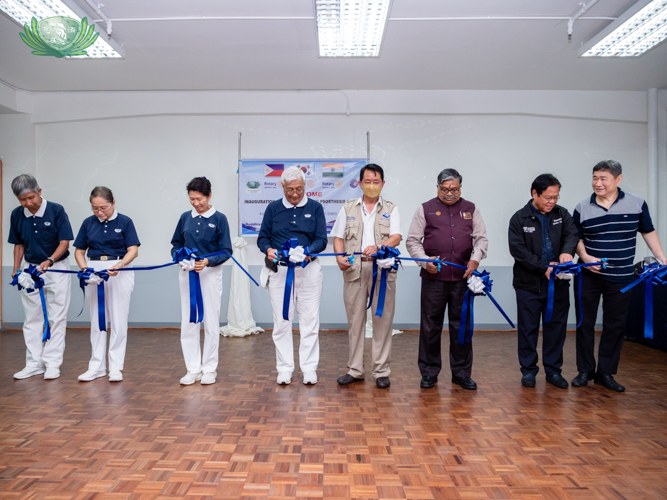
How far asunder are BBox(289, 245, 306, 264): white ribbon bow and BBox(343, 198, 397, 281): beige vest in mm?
413

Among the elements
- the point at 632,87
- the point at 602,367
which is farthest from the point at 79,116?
the point at 632,87

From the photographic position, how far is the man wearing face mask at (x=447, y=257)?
3.39 meters

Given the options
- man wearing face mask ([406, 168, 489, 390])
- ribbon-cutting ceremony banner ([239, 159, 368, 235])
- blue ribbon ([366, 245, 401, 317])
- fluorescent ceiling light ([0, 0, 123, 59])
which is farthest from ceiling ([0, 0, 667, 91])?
blue ribbon ([366, 245, 401, 317])

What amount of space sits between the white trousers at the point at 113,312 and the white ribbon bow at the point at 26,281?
1.34 feet

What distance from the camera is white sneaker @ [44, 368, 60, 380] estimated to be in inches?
144

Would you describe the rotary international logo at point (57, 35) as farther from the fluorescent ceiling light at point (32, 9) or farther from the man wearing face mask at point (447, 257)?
the man wearing face mask at point (447, 257)

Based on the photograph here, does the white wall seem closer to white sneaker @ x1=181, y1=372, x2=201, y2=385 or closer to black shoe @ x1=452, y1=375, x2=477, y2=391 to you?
white sneaker @ x1=181, y1=372, x2=201, y2=385

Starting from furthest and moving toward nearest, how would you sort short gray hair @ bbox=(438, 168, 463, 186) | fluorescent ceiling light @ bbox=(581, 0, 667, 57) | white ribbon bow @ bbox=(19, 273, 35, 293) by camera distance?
fluorescent ceiling light @ bbox=(581, 0, 667, 57) < white ribbon bow @ bbox=(19, 273, 35, 293) < short gray hair @ bbox=(438, 168, 463, 186)

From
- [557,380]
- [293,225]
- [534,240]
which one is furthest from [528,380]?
[293,225]

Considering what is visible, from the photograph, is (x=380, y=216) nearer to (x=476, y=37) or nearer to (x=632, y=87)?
(x=476, y=37)

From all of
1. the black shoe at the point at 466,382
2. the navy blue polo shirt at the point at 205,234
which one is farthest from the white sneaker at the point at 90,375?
the black shoe at the point at 466,382

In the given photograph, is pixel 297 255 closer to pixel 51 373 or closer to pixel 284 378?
pixel 284 378

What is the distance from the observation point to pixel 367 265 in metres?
3.48

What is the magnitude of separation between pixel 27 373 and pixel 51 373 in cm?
21
